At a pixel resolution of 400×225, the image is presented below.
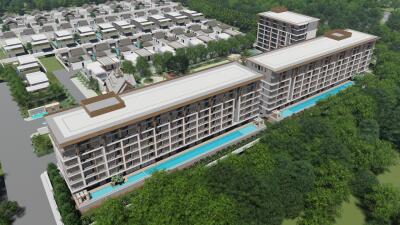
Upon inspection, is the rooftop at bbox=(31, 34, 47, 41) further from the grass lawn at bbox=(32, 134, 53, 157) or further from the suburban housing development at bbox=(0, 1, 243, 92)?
the grass lawn at bbox=(32, 134, 53, 157)

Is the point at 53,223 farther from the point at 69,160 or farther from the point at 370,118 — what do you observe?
the point at 370,118

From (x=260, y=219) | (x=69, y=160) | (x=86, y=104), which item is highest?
(x=86, y=104)

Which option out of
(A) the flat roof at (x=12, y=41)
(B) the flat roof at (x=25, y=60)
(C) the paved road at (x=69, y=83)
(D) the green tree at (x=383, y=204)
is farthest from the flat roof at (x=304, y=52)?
(A) the flat roof at (x=12, y=41)

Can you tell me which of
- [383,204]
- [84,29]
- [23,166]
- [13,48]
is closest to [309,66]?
[383,204]

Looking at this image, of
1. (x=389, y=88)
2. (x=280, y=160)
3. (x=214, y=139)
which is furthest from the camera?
(x=389, y=88)

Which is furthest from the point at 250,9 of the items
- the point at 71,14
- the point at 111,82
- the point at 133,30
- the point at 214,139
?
the point at 214,139

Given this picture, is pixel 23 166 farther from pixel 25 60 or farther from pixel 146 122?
pixel 25 60

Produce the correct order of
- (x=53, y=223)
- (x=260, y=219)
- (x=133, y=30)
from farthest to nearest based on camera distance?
(x=133, y=30)
(x=53, y=223)
(x=260, y=219)
